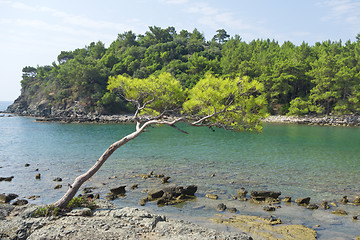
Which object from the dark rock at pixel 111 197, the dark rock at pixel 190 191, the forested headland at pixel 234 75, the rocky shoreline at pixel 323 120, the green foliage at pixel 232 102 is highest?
the forested headland at pixel 234 75

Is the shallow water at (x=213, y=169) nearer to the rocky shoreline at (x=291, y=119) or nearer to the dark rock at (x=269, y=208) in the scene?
the dark rock at (x=269, y=208)

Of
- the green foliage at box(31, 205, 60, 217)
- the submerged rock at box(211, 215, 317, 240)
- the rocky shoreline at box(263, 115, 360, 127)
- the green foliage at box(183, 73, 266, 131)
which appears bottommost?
the submerged rock at box(211, 215, 317, 240)

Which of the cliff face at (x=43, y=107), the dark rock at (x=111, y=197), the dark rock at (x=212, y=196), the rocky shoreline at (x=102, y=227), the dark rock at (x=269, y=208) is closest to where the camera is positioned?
the rocky shoreline at (x=102, y=227)

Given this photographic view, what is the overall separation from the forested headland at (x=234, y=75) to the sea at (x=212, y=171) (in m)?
27.6

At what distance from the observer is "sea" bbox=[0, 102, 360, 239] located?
14500 mm

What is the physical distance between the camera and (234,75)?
84.4 m

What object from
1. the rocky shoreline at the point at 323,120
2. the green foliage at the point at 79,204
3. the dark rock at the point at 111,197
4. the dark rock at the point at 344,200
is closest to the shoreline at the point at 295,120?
the rocky shoreline at the point at 323,120

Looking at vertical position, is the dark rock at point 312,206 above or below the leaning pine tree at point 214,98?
below

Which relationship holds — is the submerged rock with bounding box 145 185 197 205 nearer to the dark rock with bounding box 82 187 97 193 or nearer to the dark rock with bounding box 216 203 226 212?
the dark rock with bounding box 216 203 226 212

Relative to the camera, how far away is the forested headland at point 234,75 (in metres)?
69.8

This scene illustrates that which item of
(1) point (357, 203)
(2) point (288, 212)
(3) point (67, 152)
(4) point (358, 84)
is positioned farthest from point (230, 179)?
(4) point (358, 84)

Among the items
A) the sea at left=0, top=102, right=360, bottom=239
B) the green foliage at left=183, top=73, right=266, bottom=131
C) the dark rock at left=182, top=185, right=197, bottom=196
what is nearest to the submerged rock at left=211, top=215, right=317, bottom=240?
the sea at left=0, top=102, right=360, bottom=239

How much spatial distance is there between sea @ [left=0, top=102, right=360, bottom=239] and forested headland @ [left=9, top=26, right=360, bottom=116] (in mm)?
27623

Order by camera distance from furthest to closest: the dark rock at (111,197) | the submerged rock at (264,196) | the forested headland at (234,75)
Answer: the forested headland at (234,75)
the dark rock at (111,197)
the submerged rock at (264,196)
